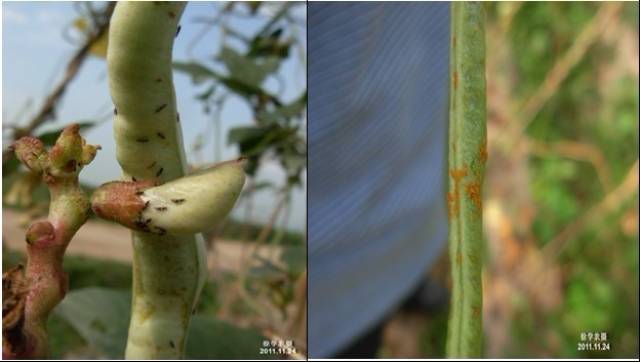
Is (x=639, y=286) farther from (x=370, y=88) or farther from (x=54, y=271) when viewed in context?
(x=54, y=271)

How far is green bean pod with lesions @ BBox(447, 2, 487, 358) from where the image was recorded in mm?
278

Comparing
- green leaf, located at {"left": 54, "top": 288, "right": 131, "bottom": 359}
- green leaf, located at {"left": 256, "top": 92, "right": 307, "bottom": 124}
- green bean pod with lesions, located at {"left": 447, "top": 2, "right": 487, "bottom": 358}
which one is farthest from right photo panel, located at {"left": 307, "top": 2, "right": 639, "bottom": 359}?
green bean pod with lesions, located at {"left": 447, "top": 2, "right": 487, "bottom": 358}

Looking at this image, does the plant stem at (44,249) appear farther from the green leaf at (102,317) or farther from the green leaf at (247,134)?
the green leaf at (247,134)

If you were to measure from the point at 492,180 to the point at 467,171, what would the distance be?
1.29 meters

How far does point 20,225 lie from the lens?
610 mm

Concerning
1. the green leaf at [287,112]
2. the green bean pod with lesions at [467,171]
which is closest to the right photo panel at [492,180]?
the green leaf at [287,112]

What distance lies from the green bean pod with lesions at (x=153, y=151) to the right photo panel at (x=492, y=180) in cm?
47

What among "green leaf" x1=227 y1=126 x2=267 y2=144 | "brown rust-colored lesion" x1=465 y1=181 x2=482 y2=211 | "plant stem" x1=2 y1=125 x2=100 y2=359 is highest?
"green leaf" x1=227 y1=126 x2=267 y2=144

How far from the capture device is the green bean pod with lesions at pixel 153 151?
201 mm

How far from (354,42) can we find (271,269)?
232 millimetres

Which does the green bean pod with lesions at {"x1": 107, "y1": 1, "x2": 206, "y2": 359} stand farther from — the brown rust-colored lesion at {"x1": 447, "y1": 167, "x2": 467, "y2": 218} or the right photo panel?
the right photo panel

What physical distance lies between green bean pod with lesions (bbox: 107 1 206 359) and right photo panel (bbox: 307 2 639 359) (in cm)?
47

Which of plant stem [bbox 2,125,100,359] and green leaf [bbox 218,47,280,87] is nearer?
plant stem [bbox 2,125,100,359]

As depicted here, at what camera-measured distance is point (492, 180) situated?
154 cm
